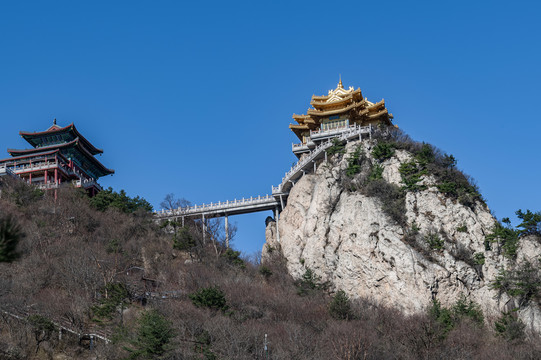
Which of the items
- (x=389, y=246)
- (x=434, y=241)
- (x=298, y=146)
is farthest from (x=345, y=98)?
(x=434, y=241)

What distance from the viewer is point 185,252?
1761 inches

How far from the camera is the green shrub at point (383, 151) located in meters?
44.4

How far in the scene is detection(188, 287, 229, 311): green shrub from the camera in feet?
106

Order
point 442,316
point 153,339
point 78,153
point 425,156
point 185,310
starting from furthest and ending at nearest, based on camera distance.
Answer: point 78,153, point 425,156, point 442,316, point 185,310, point 153,339

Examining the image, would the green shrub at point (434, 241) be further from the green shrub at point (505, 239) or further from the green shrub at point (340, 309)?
the green shrub at point (340, 309)

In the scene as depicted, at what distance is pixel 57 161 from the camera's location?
2048 inches

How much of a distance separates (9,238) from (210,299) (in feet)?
80.9

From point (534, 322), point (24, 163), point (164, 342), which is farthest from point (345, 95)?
point (164, 342)

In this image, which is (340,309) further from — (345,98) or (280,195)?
(345,98)

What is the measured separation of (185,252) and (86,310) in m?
13.4

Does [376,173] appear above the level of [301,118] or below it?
below

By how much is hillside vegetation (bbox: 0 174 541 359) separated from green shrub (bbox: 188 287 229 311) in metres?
0.05

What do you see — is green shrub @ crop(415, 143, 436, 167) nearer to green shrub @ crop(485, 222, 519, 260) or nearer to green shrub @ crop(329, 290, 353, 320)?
green shrub @ crop(485, 222, 519, 260)

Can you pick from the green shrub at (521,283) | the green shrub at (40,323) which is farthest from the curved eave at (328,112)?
the green shrub at (40,323)
